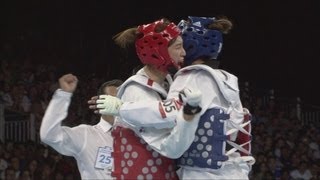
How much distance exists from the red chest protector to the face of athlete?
0.36 metres

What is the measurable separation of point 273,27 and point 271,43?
280 mm

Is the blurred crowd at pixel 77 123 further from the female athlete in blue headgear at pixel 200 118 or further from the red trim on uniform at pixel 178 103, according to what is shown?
the red trim on uniform at pixel 178 103

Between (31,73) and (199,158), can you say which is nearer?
(199,158)

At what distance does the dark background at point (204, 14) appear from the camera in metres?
13.0

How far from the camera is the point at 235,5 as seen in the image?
13.1m

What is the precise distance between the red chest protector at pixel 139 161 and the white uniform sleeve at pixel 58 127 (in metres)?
0.31

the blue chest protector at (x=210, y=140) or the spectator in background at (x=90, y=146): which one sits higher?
the blue chest protector at (x=210, y=140)

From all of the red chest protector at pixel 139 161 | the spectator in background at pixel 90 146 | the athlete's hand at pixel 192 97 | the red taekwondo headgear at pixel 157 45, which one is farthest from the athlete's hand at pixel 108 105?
the spectator in background at pixel 90 146

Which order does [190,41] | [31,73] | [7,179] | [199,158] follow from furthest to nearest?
[31,73] → [7,179] → [190,41] → [199,158]

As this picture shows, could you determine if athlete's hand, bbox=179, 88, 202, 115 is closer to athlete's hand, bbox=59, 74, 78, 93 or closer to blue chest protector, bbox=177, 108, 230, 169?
blue chest protector, bbox=177, 108, 230, 169

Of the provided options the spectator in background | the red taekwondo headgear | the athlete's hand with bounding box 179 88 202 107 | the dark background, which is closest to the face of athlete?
the red taekwondo headgear

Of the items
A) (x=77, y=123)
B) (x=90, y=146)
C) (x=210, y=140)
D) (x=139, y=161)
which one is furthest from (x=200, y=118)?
(x=77, y=123)

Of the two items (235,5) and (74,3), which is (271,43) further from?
(74,3)

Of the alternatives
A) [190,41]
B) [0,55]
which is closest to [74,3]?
[0,55]
